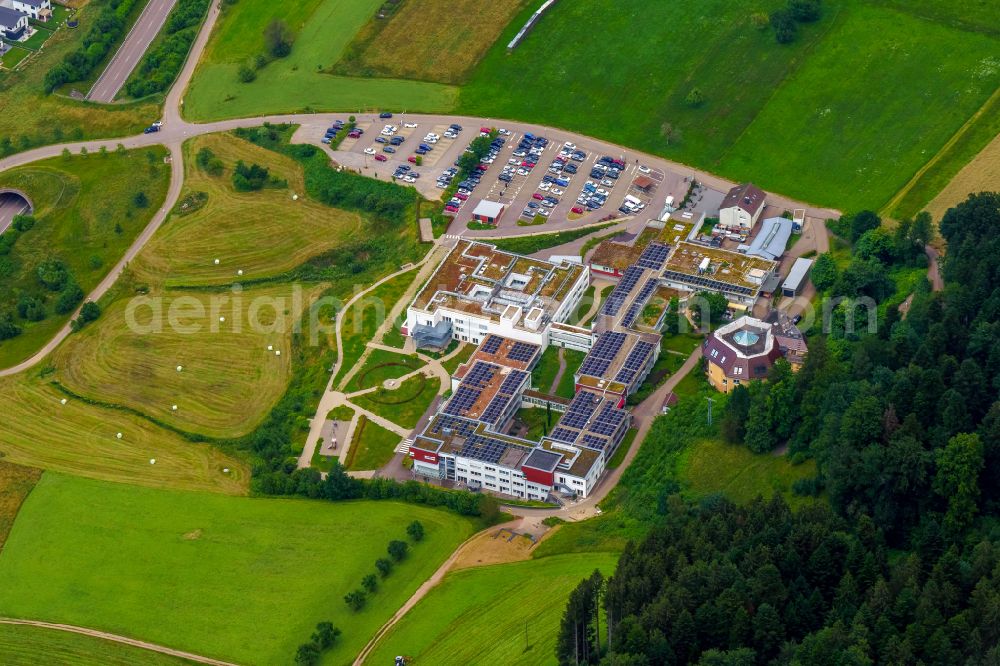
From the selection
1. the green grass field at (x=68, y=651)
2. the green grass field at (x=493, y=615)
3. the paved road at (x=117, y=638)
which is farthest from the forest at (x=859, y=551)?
the green grass field at (x=68, y=651)

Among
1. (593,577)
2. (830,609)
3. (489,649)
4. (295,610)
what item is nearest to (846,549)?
(830,609)

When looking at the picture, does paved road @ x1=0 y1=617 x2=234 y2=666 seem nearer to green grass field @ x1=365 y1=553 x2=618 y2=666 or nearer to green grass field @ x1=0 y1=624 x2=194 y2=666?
green grass field @ x1=0 y1=624 x2=194 y2=666

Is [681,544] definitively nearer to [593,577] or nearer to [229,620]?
[593,577]

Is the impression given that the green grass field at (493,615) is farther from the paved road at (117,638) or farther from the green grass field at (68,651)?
the green grass field at (68,651)

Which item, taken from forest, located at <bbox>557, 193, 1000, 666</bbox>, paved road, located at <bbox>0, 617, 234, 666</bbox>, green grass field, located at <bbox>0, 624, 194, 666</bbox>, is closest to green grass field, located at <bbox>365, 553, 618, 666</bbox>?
forest, located at <bbox>557, 193, 1000, 666</bbox>

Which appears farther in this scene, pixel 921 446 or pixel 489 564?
pixel 489 564

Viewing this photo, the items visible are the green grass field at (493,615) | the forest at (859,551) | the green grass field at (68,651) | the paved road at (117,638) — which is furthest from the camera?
the green grass field at (68,651)
